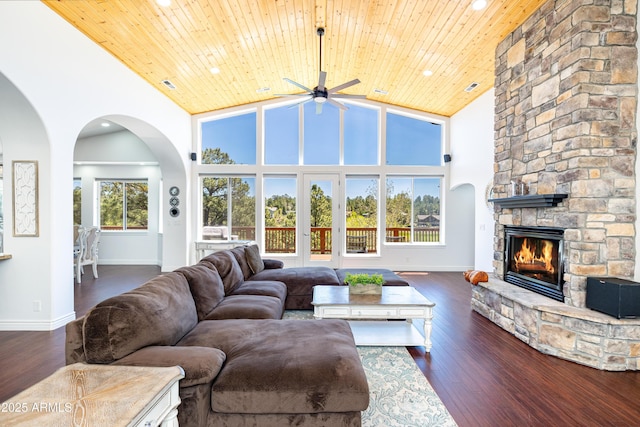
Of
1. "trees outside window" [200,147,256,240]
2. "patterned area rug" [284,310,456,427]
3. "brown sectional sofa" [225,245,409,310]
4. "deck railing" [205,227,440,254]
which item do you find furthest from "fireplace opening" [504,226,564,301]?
"trees outside window" [200,147,256,240]

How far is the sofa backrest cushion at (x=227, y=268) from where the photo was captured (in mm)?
3678

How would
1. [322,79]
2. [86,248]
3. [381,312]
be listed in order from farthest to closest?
[86,248] < [322,79] < [381,312]

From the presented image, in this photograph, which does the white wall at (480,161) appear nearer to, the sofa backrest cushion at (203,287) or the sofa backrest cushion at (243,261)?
the sofa backrest cushion at (243,261)

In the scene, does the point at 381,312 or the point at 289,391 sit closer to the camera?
the point at 289,391

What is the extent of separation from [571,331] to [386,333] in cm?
167

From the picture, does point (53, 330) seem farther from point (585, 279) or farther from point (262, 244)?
point (585, 279)

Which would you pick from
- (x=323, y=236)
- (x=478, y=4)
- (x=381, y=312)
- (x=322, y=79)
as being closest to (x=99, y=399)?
(x=381, y=312)

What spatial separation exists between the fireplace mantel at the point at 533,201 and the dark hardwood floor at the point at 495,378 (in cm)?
147

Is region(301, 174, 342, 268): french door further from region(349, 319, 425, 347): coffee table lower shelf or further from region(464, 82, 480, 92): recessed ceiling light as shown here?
region(349, 319, 425, 347): coffee table lower shelf

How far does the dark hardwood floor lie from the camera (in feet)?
7.11

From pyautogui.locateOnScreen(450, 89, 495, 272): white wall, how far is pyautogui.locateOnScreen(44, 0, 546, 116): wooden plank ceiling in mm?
351

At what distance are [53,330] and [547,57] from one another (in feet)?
20.5

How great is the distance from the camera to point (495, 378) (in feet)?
8.70

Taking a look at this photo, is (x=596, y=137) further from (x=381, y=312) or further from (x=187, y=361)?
(x=187, y=361)
